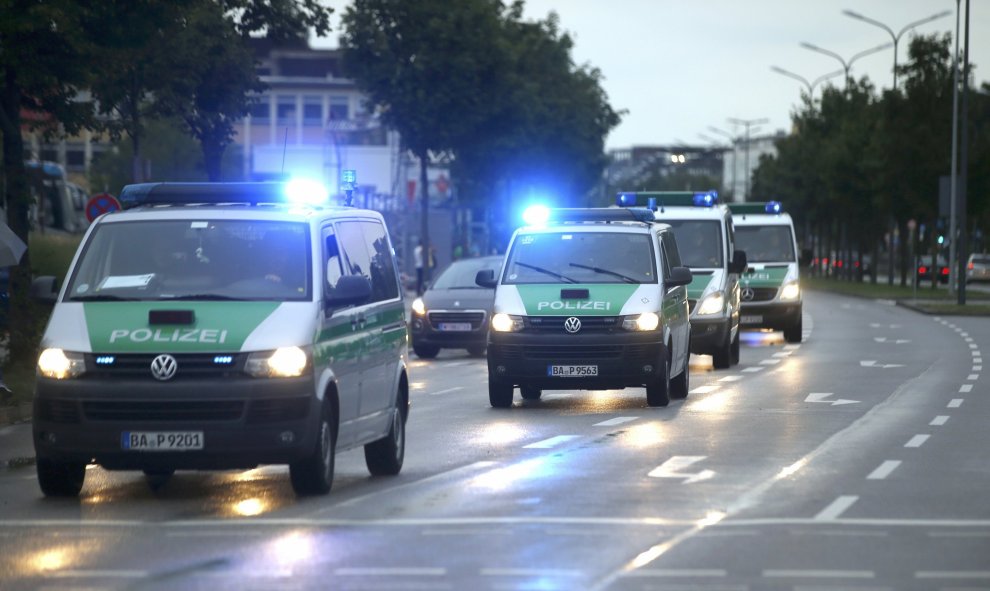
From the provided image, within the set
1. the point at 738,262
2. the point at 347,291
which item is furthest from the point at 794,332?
the point at 347,291

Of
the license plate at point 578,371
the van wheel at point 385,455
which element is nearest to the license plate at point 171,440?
the van wheel at point 385,455

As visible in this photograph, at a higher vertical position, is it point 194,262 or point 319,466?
point 194,262

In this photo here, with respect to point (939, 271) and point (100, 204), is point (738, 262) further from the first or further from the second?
point (939, 271)

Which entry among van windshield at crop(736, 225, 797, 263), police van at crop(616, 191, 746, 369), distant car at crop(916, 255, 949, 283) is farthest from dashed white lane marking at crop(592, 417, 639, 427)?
distant car at crop(916, 255, 949, 283)

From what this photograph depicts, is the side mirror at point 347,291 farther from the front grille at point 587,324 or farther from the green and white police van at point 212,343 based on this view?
the front grille at point 587,324

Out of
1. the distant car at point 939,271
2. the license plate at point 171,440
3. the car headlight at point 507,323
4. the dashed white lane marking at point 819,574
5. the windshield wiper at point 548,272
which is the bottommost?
the distant car at point 939,271

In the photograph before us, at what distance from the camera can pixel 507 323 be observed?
20.4 metres

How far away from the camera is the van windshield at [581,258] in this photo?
2084 cm

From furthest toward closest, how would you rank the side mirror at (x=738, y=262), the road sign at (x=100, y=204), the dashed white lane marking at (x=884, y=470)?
the road sign at (x=100, y=204) < the side mirror at (x=738, y=262) < the dashed white lane marking at (x=884, y=470)

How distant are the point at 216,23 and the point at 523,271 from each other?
12756 mm

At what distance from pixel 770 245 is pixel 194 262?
24.8 m

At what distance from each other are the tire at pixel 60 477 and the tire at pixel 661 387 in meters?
8.57

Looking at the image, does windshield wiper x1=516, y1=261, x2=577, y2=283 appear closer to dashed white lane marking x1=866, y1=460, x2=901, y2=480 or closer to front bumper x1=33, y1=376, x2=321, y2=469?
dashed white lane marking x1=866, y1=460, x2=901, y2=480

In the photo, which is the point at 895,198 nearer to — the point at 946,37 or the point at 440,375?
the point at 946,37
